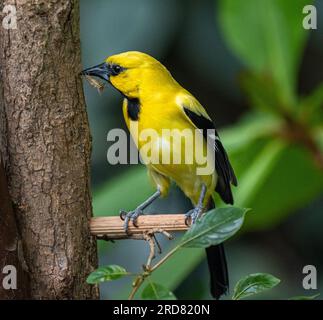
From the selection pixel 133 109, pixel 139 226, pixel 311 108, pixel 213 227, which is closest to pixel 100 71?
pixel 133 109

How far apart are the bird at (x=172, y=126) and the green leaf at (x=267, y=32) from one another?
0.59 meters

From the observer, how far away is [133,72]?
1.38 meters

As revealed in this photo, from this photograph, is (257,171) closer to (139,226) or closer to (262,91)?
(262,91)

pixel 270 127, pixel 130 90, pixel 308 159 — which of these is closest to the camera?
pixel 130 90

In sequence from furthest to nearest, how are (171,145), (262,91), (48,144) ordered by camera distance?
1. (262,91)
2. (171,145)
3. (48,144)

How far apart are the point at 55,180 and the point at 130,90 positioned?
27cm

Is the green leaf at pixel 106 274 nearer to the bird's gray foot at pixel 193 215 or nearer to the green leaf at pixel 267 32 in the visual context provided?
the bird's gray foot at pixel 193 215

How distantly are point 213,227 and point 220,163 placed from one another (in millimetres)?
397

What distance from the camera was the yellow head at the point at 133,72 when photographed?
1.36 m
